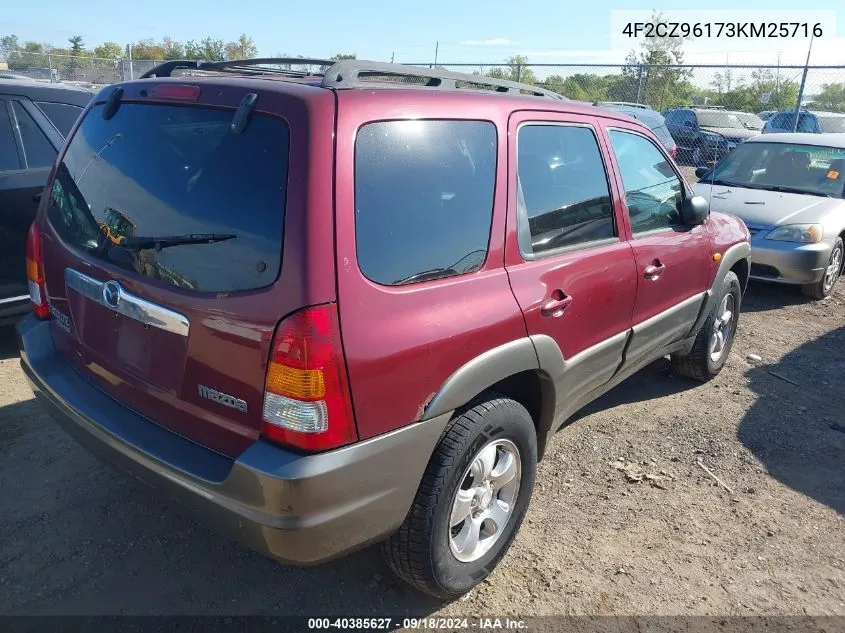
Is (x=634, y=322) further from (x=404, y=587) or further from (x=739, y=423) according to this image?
(x=404, y=587)

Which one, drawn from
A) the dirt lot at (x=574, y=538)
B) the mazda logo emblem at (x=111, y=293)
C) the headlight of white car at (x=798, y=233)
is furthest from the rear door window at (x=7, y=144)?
the headlight of white car at (x=798, y=233)

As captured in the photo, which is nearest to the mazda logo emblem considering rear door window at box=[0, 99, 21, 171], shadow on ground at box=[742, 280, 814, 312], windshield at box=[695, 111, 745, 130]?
rear door window at box=[0, 99, 21, 171]

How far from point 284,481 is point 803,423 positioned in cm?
366

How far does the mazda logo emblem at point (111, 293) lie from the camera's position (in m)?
2.25

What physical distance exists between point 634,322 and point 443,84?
5.22 feet

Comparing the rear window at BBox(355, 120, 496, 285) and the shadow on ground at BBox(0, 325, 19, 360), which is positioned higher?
the rear window at BBox(355, 120, 496, 285)

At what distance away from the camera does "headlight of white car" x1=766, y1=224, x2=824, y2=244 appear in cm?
651

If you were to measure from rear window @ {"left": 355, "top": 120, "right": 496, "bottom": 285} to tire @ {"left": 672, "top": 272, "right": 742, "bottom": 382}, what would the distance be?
2.59 m

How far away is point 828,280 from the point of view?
6902mm

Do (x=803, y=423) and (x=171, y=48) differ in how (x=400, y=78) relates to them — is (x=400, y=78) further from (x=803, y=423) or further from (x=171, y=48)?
(x=171, y=48)

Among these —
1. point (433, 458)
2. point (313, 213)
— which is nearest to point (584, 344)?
point (433, 458)

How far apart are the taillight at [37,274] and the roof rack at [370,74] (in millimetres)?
819

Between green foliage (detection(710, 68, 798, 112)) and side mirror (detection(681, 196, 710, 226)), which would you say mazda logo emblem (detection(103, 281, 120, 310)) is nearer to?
side mirror (detection(681, 196, 710, 226))

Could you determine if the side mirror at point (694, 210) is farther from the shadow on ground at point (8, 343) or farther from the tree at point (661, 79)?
the tree at point (661, 79)
